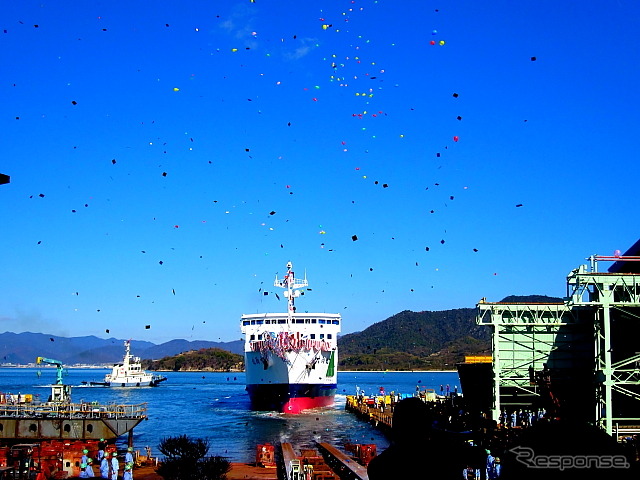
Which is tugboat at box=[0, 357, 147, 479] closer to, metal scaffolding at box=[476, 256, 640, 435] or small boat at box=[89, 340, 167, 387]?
metal scaffolding at box=[476, 256, 640, 435]

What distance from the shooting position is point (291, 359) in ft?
210

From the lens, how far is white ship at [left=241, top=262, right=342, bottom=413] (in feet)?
212

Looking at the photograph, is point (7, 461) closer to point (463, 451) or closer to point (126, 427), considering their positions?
point (126, 427)

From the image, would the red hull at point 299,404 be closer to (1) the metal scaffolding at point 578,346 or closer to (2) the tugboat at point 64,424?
(2) the tugboat at point 64,424

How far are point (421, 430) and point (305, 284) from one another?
240 ft

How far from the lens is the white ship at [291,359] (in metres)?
64.6

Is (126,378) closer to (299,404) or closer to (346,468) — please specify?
(299,404)

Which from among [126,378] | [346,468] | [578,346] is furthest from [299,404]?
[126,378]

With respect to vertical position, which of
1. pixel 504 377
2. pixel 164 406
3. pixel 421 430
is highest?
pixel 421 430

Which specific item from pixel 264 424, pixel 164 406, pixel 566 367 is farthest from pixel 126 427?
pixel 164 406

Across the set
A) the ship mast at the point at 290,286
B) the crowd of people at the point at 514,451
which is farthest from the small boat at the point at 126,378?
the crowd of people at the point at 514,451

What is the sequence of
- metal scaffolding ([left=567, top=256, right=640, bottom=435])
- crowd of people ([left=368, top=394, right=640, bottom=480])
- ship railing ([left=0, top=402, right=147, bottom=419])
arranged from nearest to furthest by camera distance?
crowd of people ([left=368, top=394, right=640, bottom=480]) < metal scaffolding ([left=567, top=256, right=640, bottom=435]) < ship railing ([left=0, top=402, right=147, bottom=419])

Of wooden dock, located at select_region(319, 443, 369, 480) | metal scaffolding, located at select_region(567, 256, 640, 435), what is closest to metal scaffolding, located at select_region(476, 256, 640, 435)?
metal scaffolding, located at select_region(567, 256, 640, 435)

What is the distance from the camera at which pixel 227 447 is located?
44031 millimetres
